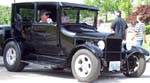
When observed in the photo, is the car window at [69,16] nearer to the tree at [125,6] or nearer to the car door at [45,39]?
the car door at [45,39]

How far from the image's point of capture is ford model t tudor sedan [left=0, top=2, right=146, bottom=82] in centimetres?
986

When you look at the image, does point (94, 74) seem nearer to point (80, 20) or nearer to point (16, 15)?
point (80, 20)

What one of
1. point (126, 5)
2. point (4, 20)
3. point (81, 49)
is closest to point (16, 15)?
point (81, 49)

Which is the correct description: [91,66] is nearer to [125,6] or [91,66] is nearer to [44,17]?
[44,17]

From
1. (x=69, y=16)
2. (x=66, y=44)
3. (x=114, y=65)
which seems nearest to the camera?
(x=114, y=65)

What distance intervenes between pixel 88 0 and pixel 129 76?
129ft

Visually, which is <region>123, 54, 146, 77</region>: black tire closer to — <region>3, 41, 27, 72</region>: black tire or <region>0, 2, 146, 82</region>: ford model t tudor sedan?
<region>0, 2, 146, 82</region>: ford model t tudor sedan

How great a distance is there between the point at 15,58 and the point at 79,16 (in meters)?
1.96

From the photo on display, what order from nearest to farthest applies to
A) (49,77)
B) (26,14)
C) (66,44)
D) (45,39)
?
(66,44)
(49,77)
(45,39)
(26,14)

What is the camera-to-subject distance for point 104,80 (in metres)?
10.3

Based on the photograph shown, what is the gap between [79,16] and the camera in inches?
453

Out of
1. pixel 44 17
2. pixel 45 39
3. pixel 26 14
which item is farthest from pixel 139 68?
pixel 26 14

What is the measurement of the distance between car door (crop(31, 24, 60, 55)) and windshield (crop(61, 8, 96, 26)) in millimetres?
466

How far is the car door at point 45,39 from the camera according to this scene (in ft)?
35.3
